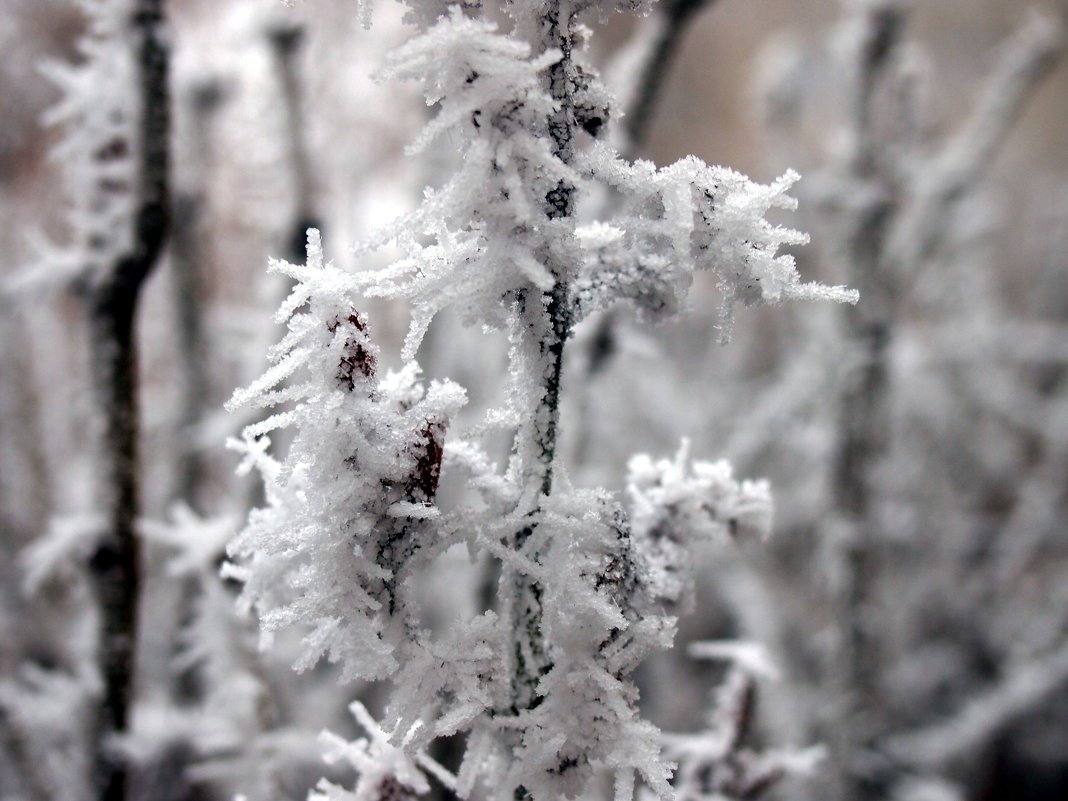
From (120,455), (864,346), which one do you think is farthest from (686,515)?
(864,346)

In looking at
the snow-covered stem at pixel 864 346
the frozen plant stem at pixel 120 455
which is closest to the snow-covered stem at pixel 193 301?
the frozen plant stem at pixel 120 455

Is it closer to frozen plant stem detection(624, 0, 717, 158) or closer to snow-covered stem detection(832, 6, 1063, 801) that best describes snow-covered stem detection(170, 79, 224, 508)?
frozen plant stem detection(624, 0, 717, 158)

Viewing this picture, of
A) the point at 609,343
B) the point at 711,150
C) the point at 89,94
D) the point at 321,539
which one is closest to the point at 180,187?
the point at 89,94

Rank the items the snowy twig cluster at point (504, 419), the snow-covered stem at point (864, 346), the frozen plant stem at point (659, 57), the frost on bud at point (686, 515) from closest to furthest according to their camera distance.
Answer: the snowy twig cluster at point (504, 419)
the frost on bud at point (686, 515)
the frozen plant stem at point (659, 57)
the snow-covered stem at point (864, 346)

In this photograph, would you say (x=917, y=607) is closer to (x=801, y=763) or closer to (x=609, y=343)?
(x=609, y=343)

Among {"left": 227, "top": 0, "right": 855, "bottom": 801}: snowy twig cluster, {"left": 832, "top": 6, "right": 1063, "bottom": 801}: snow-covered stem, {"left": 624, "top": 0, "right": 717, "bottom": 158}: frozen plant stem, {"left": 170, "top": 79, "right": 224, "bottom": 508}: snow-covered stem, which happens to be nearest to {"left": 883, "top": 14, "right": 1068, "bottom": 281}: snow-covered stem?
{"left": 832, "top": 6, "right": 1063, "bottom": 801}: snow-covered stem

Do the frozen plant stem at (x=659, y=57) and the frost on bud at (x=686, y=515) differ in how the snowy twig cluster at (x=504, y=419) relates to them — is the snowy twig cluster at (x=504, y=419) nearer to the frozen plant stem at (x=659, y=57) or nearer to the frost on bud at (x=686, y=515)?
the frost on bud at (x=686, y=515)

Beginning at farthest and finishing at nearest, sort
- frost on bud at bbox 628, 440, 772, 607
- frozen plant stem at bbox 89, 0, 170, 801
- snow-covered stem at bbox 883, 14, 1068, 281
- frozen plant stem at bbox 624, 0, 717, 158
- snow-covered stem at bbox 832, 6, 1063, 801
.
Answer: snow-covered stem at bbox 883, 14, 1068, 281 < snow-covered stem at bbox 832, 6, 1063, 801 < frozen plant stem at bbox 624, 0, 717, 158 < frozen plant stem at bbox 89, 0, 170, 801 < frost on bud at bbox 628, 440, 772, 607

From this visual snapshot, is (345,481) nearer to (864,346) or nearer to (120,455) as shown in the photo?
(120,455)
